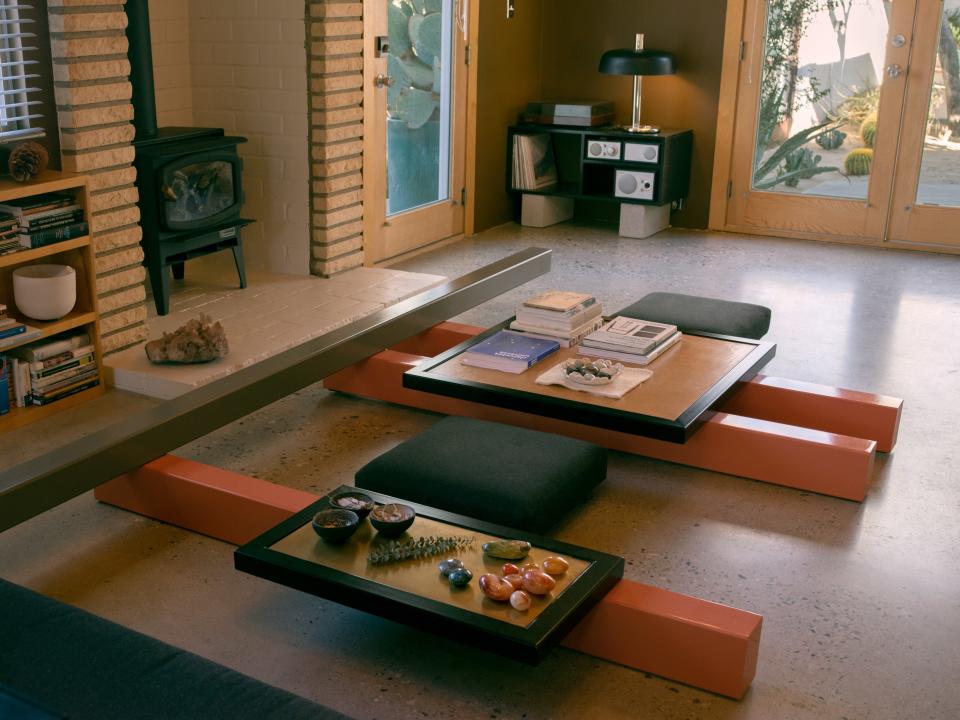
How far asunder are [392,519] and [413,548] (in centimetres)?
9

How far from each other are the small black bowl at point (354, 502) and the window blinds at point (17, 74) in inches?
72.2

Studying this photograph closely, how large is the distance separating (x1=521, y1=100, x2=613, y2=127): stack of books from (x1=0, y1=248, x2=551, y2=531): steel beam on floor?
249cm

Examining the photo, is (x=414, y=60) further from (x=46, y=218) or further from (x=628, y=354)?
(x=628, y=354)

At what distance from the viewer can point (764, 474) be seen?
3.26 metres

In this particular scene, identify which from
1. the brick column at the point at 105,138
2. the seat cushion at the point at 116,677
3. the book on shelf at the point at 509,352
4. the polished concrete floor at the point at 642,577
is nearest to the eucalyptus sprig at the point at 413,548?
the polished concrete floor at the point at 642,577

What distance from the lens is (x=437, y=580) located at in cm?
228

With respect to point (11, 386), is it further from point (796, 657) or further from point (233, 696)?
point (796, 657)

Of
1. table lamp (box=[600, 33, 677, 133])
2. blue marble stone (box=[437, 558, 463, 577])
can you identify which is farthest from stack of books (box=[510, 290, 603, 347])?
table lamp (box=[600, 33, 677, 133])

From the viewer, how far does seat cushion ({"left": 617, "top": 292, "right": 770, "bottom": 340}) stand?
12.6 ft

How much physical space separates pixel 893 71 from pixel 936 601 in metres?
4.14

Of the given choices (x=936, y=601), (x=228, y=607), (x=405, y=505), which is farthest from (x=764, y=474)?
(x=228, y=607)

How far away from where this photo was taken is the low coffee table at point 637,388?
297 centimetres

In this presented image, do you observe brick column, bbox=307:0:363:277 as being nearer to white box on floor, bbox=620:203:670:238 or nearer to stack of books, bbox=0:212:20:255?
stack of books, bbox=0:212:20:255

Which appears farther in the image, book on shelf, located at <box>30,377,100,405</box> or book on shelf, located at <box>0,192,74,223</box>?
book on shelf, located at <box>30,377,100,405</box>
